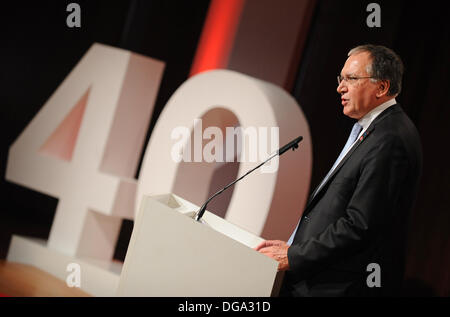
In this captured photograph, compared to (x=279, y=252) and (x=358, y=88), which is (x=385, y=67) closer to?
(x=358, y=88)

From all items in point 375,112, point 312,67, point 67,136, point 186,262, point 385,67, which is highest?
point 312,67

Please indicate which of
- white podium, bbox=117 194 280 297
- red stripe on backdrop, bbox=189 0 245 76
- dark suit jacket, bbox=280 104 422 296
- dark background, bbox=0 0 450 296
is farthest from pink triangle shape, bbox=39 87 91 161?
dark suit jacket, bbox=280 104 422 296

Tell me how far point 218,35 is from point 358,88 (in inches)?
129

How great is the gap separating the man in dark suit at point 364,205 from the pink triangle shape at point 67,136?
312 cm

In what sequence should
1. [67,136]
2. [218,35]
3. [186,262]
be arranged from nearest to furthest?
[186,262]
[67,136]
[218,35]

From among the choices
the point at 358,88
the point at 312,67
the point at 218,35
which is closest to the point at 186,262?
the point at 358,88

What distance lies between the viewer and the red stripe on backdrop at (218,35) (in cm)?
481

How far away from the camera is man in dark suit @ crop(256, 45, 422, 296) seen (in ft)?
5.77

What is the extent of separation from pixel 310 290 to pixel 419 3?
12.1ft

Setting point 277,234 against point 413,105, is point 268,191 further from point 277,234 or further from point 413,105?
point 413,105

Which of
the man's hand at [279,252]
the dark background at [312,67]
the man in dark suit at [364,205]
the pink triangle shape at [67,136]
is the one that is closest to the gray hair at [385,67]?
the man in dark suit at [364,205]

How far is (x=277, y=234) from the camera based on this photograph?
12.7 ft

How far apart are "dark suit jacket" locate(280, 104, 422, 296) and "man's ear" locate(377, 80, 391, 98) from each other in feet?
0.19

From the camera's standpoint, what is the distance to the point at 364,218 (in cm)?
174
